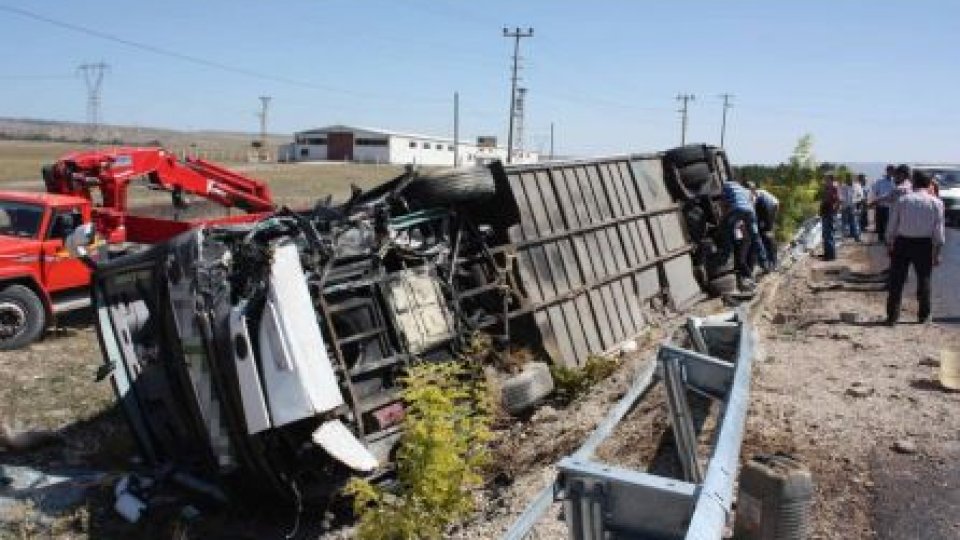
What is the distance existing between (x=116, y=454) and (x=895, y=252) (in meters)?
8.24

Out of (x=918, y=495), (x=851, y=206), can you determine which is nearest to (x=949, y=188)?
(x=851, y=206)

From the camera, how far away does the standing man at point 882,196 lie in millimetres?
16578

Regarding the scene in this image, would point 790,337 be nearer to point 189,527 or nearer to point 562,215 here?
point 562,215

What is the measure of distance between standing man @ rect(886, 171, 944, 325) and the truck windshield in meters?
10.2

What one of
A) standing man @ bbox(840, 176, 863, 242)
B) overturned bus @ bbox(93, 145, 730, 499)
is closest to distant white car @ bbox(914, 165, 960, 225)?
standing man @ bbox(840, 176, 863, 242)

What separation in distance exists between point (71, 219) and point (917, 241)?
33.5ft

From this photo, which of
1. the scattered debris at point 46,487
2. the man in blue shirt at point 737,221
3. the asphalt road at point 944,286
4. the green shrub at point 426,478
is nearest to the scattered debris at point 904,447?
A: the green shrub at point 426,478

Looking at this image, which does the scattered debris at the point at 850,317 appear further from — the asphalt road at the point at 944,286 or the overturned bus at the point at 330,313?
the overturned bus at the point at 330,313

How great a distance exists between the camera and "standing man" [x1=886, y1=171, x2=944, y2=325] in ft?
32.1

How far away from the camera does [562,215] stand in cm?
943

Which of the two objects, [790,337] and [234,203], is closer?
[790,337]

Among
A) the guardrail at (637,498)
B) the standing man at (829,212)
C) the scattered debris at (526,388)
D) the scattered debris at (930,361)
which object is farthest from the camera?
the standing man at (829,212)

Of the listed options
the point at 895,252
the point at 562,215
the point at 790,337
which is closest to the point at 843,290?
the point at 895,252

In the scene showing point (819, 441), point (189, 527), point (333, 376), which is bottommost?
point (189, 527)
